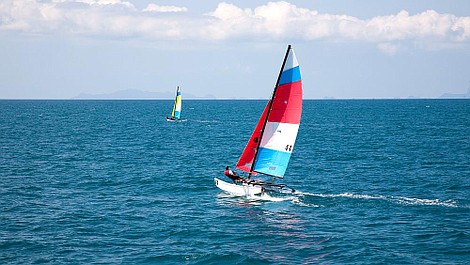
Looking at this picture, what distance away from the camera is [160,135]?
111500mm

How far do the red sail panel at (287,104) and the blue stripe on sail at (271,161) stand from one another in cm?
300

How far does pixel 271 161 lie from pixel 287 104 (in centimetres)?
546

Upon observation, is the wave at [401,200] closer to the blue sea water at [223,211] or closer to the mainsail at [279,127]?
the blue sea water at [223,211]

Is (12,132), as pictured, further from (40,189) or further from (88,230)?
(88,230)

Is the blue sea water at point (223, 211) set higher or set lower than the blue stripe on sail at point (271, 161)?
lower

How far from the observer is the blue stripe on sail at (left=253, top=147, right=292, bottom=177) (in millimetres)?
45344

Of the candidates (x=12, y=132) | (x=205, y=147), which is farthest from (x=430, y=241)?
(x=12, y=132)

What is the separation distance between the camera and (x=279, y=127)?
145 ft

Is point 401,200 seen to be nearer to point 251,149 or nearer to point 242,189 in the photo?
point 251,149

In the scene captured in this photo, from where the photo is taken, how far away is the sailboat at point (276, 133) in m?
42.2

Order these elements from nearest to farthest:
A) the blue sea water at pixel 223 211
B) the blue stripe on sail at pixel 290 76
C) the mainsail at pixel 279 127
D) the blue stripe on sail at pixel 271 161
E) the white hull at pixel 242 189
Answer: the blue sea water at pixel 223 211 < the blue stripe on sail at pixel 290 76 < the mainsail at pixel 279 127 < the blue stripe on sail at pixel 271 161 < the white hull at pixel 242 189

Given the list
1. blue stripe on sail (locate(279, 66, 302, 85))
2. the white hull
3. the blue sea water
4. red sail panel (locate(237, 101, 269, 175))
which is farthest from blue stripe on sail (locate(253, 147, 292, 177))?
blue stripe on sail (locate(279, 66, 302, 85))

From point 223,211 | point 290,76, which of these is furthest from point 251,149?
point 290,76

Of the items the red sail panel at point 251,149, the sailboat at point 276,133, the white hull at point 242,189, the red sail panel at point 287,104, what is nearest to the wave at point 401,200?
the sailboat at point 276,133
